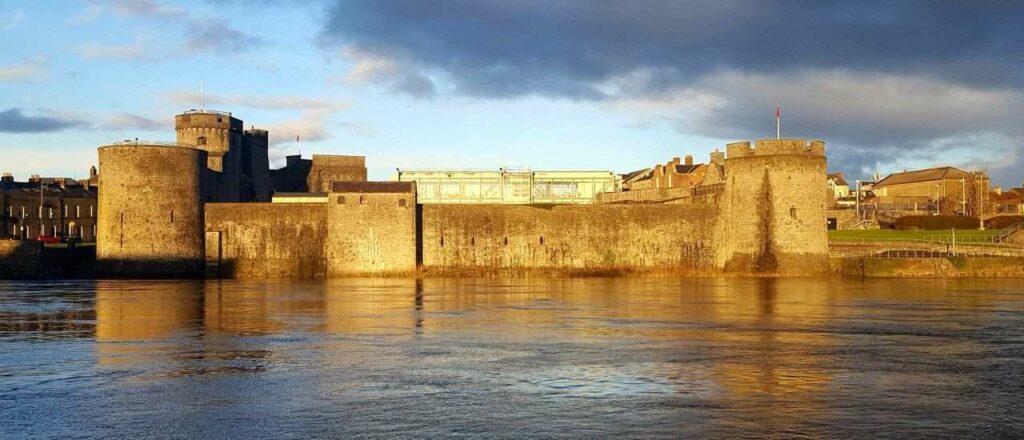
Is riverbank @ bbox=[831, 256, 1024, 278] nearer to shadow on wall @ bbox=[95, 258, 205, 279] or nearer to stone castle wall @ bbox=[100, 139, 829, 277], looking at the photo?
stone castle wall @ bbox=[100, 139, 829, 277]

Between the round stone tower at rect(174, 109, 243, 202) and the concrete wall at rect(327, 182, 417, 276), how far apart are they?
1211 cm

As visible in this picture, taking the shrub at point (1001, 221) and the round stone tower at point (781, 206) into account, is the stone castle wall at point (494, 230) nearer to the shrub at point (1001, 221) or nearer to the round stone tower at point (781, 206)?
the round stone tower at point (781, 206)

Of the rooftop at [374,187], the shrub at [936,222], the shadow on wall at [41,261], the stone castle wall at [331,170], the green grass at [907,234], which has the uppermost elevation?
the stone castle wall at [331,170]

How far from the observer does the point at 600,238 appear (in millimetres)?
43562

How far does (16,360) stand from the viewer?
14.4 metres

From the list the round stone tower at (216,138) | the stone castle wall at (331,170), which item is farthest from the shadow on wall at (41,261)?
the stone castle wall at (331,170)

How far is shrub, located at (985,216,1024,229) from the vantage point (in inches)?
2274

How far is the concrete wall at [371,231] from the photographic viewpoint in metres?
42.4

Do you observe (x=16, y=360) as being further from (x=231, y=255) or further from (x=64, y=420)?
(x=231, y=255)

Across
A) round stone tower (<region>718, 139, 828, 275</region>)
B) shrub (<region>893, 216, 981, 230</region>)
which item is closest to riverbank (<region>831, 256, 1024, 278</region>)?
round stone tower (<region>718, 139, 828, 275</region>)

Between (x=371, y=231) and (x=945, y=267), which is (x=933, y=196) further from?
(x=371, y=231)

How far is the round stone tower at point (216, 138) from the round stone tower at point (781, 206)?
83.1ft

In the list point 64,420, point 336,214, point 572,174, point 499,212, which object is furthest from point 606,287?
point 64,420

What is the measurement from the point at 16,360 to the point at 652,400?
8873 millimetres
